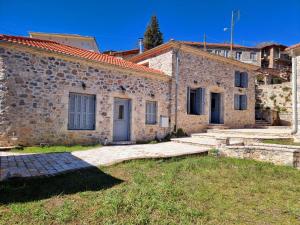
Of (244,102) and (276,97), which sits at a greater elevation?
(276,97)

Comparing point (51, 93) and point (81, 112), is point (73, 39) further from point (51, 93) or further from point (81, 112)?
point (51, 93)

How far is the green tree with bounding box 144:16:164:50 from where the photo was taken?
30.7m

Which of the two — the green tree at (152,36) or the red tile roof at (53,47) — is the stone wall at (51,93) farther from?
the green tree at (152,36)

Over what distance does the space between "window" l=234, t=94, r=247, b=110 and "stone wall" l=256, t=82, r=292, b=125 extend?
4.09 metres

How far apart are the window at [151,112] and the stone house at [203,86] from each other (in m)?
1.06

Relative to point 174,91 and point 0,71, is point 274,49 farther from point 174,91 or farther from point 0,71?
point 0,71

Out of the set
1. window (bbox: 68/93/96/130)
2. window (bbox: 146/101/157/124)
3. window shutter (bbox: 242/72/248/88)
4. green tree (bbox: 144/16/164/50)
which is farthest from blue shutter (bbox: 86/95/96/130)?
green tree (bbox: 144/16/164/50)

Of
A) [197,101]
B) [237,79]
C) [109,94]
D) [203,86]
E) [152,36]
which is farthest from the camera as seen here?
[152,36]

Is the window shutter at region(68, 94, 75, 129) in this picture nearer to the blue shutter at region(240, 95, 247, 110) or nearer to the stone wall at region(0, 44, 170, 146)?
the stone wall at region(0, 44, 170, 146)

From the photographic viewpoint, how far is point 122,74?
33.6ft

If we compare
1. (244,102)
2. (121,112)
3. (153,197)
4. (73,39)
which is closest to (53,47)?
(121,112)

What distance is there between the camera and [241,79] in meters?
15.8

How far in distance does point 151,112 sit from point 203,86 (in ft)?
13.7

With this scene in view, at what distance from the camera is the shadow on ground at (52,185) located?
3541 mm
